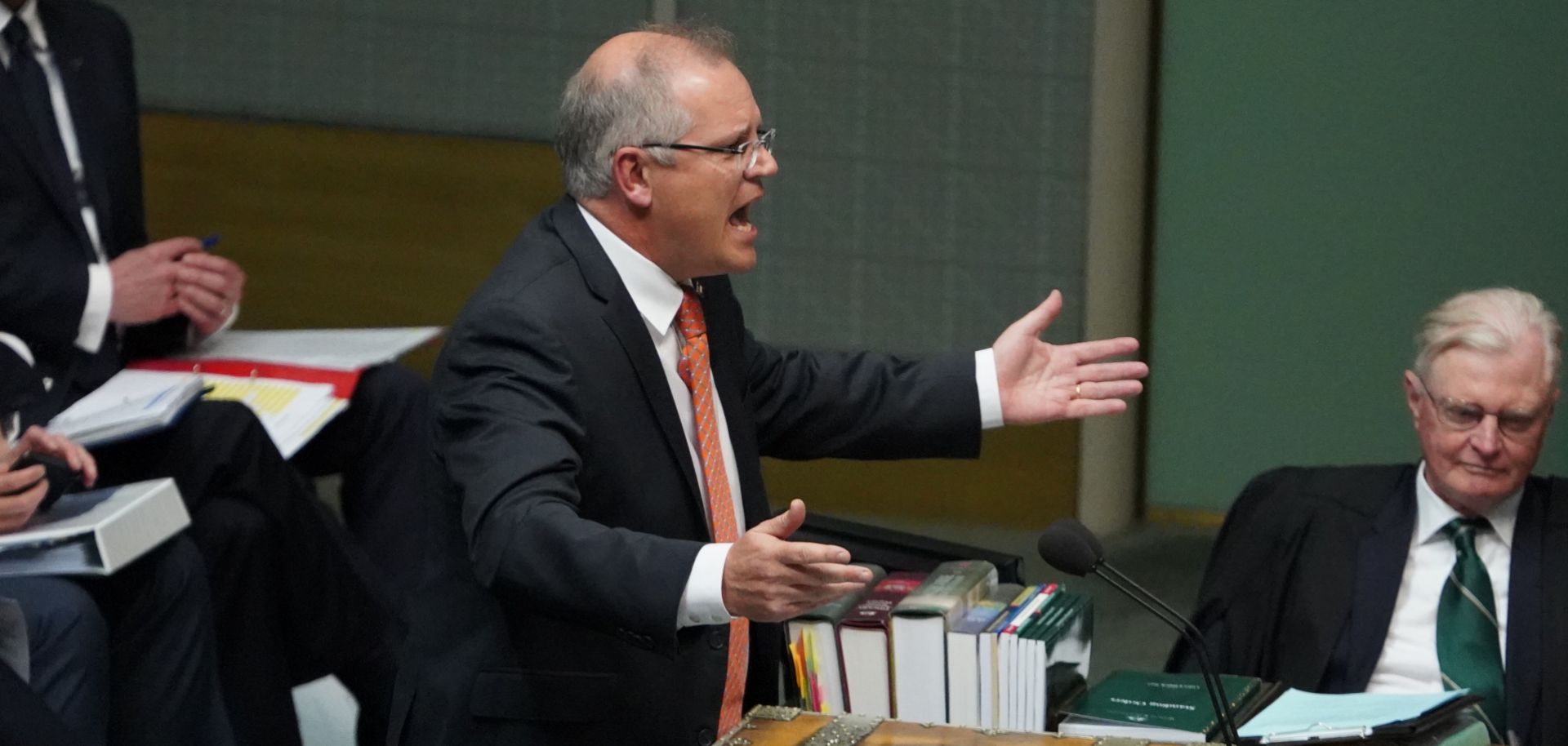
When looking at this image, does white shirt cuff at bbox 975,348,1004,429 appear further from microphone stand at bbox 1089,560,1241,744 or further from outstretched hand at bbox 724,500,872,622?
outstretched hand at bbox 724,500,872,622

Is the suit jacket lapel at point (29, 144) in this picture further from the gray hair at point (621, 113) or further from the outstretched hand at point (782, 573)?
the outstretched hand at point (782, 573)

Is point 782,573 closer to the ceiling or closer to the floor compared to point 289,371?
closer to the ceiling

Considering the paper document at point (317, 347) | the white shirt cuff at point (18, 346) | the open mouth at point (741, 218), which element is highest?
the open mouth at point (741, 218)

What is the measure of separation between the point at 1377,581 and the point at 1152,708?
0.60m

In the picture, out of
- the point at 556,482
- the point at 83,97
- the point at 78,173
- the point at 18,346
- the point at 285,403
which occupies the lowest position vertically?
the point at 285,403

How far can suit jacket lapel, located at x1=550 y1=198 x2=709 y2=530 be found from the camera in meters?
2.13

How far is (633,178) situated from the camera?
2.16m

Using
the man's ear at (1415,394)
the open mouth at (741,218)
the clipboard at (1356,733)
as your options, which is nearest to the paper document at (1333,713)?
the clipboard at (1356,733)

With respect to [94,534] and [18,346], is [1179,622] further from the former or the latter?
[18,346]

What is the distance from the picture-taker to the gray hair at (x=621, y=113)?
214cm

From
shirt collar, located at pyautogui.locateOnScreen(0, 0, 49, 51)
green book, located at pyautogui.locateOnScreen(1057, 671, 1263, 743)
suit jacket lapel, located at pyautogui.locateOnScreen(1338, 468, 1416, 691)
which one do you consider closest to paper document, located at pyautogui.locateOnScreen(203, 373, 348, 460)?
shirt collar, located at pyautogui.locateOnScreen(0, 0, 49, 51)

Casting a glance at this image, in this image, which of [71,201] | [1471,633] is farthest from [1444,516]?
[71,201]

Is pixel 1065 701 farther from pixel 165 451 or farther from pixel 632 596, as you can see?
Result: pixel 165 451

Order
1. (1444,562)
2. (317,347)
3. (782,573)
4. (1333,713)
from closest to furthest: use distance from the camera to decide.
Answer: (782,573), (1333,713), (1444,562), (317,347)
